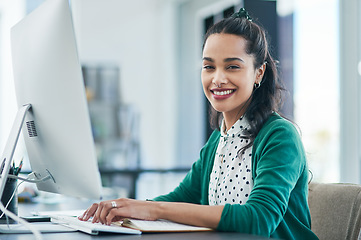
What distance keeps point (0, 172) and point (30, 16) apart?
38cm

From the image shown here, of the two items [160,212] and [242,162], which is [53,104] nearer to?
[160,212]

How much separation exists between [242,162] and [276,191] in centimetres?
24

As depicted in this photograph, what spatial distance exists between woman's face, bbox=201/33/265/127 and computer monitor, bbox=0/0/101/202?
0.52 metres

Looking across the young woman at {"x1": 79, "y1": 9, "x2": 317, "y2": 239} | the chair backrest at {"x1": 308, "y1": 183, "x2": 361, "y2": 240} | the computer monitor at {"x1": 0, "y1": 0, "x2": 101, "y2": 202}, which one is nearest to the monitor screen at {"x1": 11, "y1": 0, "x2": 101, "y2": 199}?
the computer monitor at {"x1": 0, "y1": 0, "x2": 101, "y2": 202}

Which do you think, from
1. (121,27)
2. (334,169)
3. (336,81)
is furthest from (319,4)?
(121,27)

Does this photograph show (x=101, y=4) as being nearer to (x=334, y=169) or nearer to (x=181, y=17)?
(x=181, y=17)

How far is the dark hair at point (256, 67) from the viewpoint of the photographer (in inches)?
57.1

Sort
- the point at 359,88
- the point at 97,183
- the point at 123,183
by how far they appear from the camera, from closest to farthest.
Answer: the point at 97,183 → the point at 359,88 → the point at 123,183

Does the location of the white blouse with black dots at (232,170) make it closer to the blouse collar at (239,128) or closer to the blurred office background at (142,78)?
the blouse collar at (239,128)

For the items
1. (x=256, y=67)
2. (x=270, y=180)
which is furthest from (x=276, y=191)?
(x=256, y=67)

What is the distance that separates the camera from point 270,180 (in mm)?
1195

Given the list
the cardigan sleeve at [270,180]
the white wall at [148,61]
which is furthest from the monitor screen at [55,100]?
the white wall at [148,61]

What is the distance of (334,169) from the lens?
3896 millimetres

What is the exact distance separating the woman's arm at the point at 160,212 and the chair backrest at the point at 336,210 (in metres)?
0.46
